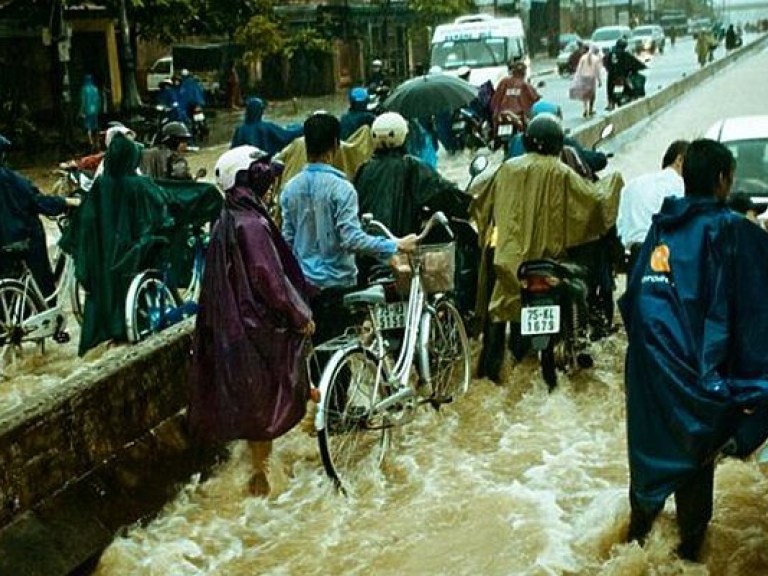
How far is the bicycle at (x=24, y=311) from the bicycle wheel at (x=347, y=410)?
3.34 metres

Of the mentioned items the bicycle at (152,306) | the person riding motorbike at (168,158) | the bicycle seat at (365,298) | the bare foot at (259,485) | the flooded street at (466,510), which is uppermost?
the person riding motorbike at (168,158)

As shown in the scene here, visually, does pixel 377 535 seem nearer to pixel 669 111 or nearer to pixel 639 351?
pixel 639 351

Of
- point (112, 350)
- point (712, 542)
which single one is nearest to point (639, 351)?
point (712, 542)

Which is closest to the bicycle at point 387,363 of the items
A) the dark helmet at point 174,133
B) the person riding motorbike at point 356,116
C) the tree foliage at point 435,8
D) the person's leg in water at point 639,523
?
the person's leg in water at point 639,523

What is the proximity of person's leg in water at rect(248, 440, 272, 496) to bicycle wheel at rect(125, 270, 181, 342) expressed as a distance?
234 centimetres

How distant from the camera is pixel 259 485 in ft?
18.4

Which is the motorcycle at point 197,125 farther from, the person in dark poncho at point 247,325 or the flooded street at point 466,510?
the person in dark poncho at point 247,325

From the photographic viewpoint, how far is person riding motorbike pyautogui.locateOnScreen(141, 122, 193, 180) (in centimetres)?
933

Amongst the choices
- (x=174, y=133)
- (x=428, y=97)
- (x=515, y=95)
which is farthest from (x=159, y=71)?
(x=174, y=133)

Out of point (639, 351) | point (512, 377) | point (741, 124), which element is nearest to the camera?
point (639, 351)

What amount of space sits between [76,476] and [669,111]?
24597 millimetres

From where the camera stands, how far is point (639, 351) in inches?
164

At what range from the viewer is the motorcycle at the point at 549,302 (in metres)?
6.65

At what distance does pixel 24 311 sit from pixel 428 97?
4.44m
